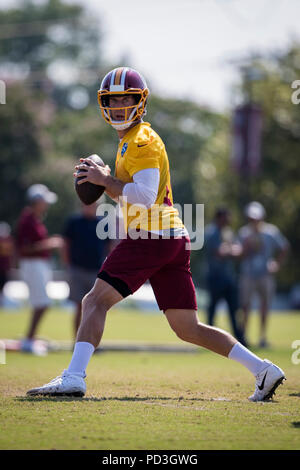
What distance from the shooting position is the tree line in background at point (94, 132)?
1646 inches

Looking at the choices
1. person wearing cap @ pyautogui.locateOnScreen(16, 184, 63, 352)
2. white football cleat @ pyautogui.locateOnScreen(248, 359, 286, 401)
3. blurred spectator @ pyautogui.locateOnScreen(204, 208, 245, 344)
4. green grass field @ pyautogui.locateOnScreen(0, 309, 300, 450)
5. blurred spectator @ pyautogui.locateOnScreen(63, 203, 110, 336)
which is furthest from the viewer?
blurred spectator @ pyautogui.locateOnScreen(204, 208, 245, 344)

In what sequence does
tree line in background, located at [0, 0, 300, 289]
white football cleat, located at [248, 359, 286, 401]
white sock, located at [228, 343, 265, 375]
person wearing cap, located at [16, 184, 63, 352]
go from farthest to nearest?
tree line in background, located at [0, 0, 300, 289], person wearing cap, located at [16, 184, 63, 352], white sock, located at [228, 343, 265, 375], white football cleat, located at [248, 359, 286, 401]

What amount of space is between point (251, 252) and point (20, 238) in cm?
451

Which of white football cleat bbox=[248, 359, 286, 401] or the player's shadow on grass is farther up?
white football cleat bbox=[248, 359, 286, 401]

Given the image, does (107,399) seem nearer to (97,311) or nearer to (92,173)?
(97,311)

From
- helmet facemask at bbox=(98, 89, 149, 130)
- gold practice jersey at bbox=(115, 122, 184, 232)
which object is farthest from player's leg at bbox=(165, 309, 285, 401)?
helmet facemask at bbox=(98, 89, 149, 130)

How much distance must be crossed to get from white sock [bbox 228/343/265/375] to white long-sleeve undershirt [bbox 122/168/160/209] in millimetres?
1359

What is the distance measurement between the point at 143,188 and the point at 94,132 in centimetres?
5868

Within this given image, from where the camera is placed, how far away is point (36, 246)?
42.3 ft

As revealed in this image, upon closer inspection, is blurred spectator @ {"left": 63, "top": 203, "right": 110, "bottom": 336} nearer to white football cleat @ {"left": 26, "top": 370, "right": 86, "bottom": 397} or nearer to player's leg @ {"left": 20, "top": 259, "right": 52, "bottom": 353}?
player's leg @ {"left": 20, "top": 259, "right": 52, "bottom": 353}

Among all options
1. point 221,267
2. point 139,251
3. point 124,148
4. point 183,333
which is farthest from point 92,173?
point 221,267

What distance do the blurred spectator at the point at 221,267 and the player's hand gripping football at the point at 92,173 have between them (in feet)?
25.0

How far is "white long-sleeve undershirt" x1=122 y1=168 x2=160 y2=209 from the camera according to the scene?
5.95 meters

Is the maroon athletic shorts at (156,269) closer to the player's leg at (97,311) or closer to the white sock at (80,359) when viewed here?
Answer: the player's leg at (97,311)
